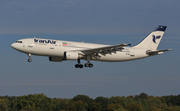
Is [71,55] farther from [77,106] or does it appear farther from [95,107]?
[77,106]

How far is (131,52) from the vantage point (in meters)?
62.3

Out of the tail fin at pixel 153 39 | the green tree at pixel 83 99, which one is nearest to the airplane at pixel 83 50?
the tail fin at pixel 153 39

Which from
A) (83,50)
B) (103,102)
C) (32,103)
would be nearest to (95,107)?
(103,102)

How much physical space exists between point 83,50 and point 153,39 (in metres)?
19.5

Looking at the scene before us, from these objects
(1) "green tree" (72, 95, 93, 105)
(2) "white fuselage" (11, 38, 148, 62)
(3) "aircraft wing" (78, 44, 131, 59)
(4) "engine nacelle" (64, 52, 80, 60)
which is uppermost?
(2) "white fuselage" (11, 38, 148, 62)

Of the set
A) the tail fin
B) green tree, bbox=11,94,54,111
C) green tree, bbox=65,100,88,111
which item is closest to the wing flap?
the tail fin

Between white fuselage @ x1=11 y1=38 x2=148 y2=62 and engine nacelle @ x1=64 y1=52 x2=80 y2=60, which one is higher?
white fuselage @ x1=11 y1=38 x2=148 y2=62

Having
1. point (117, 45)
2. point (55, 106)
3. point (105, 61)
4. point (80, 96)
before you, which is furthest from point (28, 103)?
point (117, 45)

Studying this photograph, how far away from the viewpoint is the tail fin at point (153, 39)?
66125mm

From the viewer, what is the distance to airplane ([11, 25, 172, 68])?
54.3 meters

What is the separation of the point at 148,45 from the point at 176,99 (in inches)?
5302

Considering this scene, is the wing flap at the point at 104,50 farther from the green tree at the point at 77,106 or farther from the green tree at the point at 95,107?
the green tree at the point at 95,107

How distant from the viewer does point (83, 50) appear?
186 feet

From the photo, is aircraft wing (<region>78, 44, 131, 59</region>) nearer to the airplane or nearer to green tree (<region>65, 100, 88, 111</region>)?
the airplane
